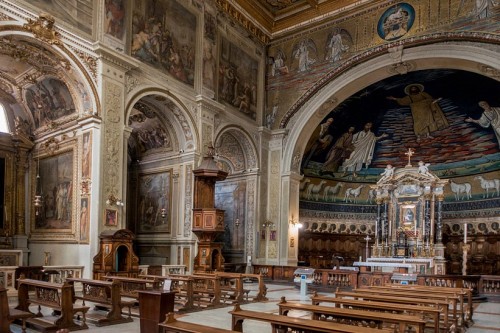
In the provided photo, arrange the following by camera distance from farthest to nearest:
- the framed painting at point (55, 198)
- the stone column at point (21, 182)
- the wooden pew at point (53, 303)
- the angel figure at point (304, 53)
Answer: the angel figure at point (304, 53), the stone column at point (21, 182), the framed painting at point (55, 198), the wooden pew at point (53, 303)

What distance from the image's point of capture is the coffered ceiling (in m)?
18.5

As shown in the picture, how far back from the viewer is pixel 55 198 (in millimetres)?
12945

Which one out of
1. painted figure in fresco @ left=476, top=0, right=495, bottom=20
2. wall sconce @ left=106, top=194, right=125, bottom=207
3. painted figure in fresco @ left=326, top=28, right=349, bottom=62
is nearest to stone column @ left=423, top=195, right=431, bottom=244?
painted figure in fresco @ left=326, top=28, right=349, bottom=62

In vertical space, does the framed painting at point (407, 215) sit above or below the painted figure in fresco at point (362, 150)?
below

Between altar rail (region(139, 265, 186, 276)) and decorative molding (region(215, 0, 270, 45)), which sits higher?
decorative molding (region(215, 0, 270, 45))

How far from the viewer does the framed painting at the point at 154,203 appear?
16.1 meters

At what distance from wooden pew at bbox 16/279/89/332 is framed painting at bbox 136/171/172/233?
850 cm

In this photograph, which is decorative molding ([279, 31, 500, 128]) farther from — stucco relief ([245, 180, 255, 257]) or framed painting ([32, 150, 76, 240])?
framed painting ([32, 150, 76, 240])

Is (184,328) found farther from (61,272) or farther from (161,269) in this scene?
(161,269)

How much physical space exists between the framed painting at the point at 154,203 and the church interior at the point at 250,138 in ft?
0.26

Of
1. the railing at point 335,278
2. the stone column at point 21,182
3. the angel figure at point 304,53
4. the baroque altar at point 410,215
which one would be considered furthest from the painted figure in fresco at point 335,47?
the stone column at point 21,182

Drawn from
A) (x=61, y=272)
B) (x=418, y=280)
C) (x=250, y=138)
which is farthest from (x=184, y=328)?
(x=250, y=138)

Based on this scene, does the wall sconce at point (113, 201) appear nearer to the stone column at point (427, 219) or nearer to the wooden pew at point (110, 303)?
the wooden pew at point (110, 303)

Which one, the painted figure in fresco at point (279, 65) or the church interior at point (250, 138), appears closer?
the church interior at point (250, 138)
